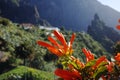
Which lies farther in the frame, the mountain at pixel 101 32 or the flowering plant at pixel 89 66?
the mountain at pixel 101 32

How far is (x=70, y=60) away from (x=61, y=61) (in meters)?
0.06

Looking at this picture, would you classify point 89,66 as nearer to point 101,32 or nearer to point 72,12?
point 101,32

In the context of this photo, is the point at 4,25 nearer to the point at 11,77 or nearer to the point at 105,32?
the point at 11,77

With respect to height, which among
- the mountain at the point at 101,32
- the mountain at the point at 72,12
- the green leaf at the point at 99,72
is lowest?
the green leaf at the point at 99,72

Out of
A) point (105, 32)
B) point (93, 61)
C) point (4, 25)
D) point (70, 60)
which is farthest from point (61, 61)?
point (105, 32)

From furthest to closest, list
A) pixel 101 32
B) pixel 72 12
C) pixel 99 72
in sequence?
pixel 72 12
pixel 101 32
pixel 99 72

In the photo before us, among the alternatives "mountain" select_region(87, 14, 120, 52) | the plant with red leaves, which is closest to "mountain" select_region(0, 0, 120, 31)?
"mountain" select_region(87, 14, 120, 52)

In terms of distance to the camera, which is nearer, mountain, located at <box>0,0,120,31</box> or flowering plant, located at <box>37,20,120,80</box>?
flowering plant, located at <box>37,20,120,80</box>

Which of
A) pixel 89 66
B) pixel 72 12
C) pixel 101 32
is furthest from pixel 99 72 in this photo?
pixel 72 12

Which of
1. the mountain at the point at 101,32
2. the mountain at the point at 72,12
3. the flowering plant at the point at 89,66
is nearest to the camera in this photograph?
the flowering plant at the point at 89,66

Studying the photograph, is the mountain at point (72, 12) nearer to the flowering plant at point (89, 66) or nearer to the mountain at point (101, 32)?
the mountain at point (101, 32)

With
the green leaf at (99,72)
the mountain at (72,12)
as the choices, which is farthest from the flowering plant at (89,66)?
the mountain at (72,12)

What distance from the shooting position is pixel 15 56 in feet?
103

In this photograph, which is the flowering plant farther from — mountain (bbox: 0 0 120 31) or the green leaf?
mountain (bbox: 0 0 120 31)
